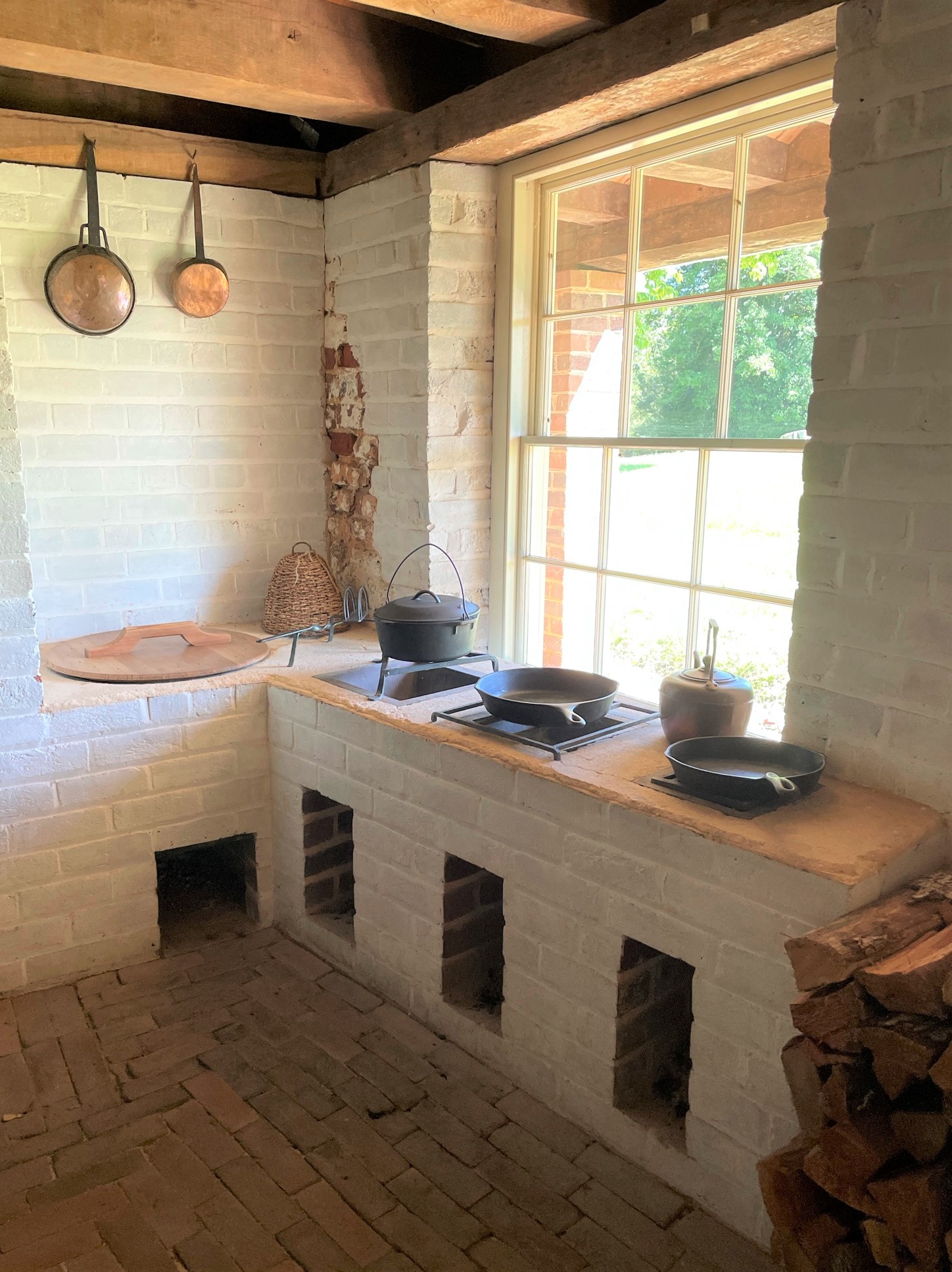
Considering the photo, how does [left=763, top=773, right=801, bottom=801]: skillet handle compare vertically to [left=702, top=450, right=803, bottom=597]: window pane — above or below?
below

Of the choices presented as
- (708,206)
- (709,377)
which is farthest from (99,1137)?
(708,206)

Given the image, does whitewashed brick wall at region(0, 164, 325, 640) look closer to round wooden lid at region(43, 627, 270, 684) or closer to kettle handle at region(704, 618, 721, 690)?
round wooden lid at region(43, 627, 270, 684)

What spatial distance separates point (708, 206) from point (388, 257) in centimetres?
126

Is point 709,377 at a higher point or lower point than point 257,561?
higher

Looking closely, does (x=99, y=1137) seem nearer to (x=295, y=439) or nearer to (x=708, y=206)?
(x=295, y=439)

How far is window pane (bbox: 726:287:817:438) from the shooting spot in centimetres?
251

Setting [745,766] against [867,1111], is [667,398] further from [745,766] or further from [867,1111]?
[867,1111]

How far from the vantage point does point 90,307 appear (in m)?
3.40

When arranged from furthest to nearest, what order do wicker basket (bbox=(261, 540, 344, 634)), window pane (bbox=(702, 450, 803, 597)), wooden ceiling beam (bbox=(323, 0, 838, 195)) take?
wicker basket (bbox=(261, 540, 344, 634))
window pane (bbox=(702, 450, 803, 597))
wooden ceiling beam (bbox=(323, 0, 838, 195))

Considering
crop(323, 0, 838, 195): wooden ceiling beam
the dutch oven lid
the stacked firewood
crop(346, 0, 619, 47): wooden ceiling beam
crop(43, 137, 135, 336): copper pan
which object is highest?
crop(346, 0, 619, 47): wooden ceiling beam

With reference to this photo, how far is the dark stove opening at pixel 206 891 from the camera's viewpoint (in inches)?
129

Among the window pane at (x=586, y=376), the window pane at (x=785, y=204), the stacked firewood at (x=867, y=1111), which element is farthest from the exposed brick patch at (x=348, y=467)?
the stacked firewood at (x=867, y=1111)

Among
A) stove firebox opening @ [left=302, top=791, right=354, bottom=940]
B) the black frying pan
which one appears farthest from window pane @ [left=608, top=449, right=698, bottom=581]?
stove firebox opening @ [left=302, top=791, right=354, bottom=940]

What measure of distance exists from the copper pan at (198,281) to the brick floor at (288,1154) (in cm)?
235
